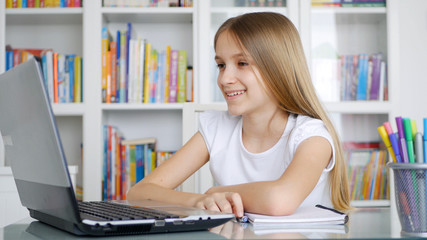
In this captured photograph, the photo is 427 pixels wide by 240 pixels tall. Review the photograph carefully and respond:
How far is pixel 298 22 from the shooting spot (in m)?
2.43

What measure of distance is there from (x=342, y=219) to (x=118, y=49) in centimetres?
190

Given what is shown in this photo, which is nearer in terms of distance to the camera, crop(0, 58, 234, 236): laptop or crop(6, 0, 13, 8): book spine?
A: crop(0, 58, 234, 236): laptop

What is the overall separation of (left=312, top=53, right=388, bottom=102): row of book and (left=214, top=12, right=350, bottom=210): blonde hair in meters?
1.13

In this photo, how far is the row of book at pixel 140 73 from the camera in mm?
2455

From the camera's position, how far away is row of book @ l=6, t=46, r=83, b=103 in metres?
2.49

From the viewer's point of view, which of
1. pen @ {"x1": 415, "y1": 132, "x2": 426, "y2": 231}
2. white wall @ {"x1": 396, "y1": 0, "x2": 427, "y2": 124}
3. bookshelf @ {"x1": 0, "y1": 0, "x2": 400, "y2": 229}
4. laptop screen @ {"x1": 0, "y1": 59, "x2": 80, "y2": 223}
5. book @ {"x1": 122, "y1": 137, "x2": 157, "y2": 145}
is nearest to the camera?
laptop screen @ {"x1": 0, "y1": 59, "x2": 80, "y2": 223}

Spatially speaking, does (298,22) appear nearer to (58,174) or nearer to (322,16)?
(322,16)

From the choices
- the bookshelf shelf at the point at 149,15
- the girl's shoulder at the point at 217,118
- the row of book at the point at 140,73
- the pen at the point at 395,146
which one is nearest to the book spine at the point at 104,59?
the row of book at the point at 140,73

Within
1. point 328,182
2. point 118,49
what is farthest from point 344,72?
point 328,182

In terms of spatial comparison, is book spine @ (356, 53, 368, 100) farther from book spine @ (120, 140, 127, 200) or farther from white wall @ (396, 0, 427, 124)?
book spine @ (120, 140, 127, 200)

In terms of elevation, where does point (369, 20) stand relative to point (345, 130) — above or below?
above

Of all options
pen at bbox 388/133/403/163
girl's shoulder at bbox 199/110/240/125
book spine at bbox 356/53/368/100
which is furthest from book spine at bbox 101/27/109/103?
pen at bbox 388/133/403/163

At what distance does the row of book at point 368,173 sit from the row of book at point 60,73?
4.60ft

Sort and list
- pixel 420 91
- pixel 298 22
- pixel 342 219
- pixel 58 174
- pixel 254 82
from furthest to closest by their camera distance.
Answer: pixel 420 91, pixel 298 22, pixel 254 82, pixel 342 219, pixel 58 174
